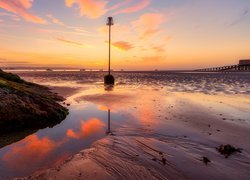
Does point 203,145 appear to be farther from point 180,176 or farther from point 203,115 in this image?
point 203,115

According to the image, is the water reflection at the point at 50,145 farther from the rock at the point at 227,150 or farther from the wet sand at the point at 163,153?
the rock at the point at 227,150

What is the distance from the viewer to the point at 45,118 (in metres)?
10.3

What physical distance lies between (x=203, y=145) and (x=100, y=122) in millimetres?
4976

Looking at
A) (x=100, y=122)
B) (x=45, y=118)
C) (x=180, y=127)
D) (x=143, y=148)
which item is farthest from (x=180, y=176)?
(x=45, y=118)

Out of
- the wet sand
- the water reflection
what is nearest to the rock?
the wet sand

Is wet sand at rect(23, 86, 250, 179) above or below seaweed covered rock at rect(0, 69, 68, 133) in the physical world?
below

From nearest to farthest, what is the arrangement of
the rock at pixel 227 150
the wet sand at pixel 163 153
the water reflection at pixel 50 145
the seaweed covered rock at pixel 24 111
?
the wet sand at pixel 163 153 < the water reflection at pixel 50 145 < the rock at pixel 227 150 < the seaweed covered rock at pixel 24 111

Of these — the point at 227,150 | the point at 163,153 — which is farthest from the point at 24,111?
the point at 227,150

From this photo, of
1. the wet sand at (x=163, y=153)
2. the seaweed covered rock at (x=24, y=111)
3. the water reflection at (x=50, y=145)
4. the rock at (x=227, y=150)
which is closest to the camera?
the wet sand at (x=163, y=153)

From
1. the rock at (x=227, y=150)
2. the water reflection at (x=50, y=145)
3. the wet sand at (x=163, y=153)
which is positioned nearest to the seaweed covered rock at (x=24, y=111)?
the water reflection at (x=50, y=145)

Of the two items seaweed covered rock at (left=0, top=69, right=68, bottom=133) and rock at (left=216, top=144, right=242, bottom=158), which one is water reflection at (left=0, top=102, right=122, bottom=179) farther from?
rock at (left=216, top=144, right=242, bottom=158)

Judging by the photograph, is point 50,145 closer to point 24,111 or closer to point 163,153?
point 24,111

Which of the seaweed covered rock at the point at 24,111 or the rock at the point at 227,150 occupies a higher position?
the seaweed covered rock at the point at 24,111

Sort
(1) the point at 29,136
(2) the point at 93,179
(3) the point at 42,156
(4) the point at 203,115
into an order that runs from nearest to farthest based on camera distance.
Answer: (2) the point at 93,179 → (3) the point at 42,156 → (1) the point at 29,136 → (4) the point at 203,115
